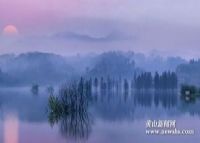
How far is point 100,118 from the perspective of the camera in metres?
7.56

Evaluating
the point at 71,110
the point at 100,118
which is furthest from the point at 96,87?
the point at 71,110

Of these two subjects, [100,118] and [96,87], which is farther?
[96,87]

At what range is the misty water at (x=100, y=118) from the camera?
665 centimetres

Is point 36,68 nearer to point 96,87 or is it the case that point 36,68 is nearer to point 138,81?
point 96,87

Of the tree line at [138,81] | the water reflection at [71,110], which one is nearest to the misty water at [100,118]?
the water reflection at [71,110]

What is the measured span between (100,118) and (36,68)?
3.97 feet

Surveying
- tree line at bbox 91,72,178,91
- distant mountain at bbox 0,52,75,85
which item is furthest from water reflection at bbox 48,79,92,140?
tree line at bbox 91,72,178,91

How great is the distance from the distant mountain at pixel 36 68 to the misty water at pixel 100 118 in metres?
0.18

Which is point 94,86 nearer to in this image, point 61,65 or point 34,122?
point 61,65

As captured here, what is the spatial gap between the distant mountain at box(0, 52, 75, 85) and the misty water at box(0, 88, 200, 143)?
183mm

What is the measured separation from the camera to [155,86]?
8.70m

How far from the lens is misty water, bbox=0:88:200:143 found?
665 centimetres

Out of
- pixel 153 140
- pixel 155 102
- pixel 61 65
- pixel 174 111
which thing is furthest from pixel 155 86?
pixel 153 140

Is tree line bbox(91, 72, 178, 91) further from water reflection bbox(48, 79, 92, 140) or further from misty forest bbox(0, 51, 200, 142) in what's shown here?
water reflection bbox(48, 79, 92, 140)
